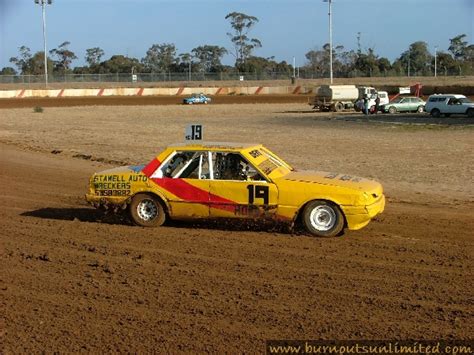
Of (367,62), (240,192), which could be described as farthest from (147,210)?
(367,62)

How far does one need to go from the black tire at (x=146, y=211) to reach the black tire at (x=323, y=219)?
2.11m

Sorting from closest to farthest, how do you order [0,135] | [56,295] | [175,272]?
[56,295]
[175,272]
[0,135]

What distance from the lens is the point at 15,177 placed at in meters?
16.2

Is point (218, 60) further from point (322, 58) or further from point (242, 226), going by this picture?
point (242, 226)

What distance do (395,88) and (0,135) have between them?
5424 centimetres

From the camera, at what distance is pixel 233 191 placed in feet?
32.2

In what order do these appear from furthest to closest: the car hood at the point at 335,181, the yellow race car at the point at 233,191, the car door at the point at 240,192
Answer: the car door at the point at 240,192, the car hood at the point at 335,181, the yellow race car at the point at 233,191

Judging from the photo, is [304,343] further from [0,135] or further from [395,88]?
[395,88]

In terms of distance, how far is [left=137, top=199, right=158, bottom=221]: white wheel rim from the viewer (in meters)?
10.2

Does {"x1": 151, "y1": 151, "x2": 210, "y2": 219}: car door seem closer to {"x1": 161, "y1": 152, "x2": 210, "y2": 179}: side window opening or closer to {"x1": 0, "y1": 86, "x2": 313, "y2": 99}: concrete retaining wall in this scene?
{"x1": 161, "y1": 152, "x2": 210, "y2": 179}: side window opening

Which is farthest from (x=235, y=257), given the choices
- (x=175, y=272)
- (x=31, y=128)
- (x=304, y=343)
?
(x=31, y=128)

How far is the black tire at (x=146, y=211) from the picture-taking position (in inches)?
400

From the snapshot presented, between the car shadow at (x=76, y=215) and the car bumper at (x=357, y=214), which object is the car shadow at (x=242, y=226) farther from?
the car shadow at (x=76, y=215)

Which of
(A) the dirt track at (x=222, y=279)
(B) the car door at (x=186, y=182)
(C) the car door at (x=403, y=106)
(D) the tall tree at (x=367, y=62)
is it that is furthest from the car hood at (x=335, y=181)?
(D) the tall tree at (x=367, y=62)
